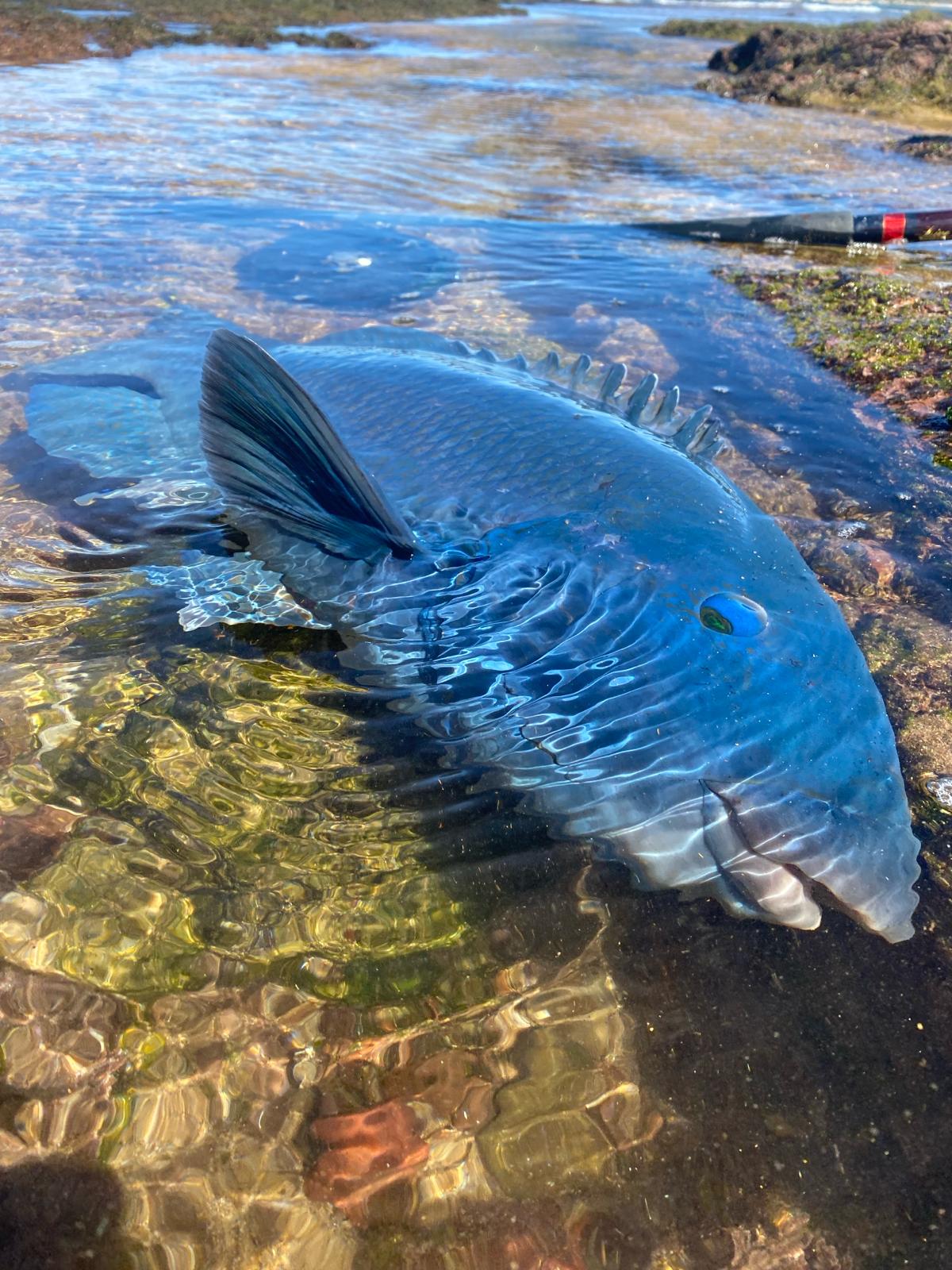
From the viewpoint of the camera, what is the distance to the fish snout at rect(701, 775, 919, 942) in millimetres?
1596

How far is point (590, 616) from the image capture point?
6.82 ft

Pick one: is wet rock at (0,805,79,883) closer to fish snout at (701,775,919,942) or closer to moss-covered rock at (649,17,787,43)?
fish snout at (701,775,919,942)

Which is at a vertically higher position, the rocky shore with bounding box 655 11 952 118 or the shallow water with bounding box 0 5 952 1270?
the rocky shore with bounding box 655 11 952 118

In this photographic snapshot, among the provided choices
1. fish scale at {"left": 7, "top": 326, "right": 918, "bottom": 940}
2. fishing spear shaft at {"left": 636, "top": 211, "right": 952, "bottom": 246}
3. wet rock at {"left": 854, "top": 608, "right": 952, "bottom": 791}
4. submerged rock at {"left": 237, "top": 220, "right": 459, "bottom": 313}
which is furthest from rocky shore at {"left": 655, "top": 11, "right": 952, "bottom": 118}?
fish scale at {"left": 7, "top": 326, "right": 918, "bottom": 940}

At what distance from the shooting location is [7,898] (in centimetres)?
179

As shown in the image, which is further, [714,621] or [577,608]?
[577,608]

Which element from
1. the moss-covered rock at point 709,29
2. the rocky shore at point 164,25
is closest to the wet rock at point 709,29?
the moss-covered rock at point 709,29

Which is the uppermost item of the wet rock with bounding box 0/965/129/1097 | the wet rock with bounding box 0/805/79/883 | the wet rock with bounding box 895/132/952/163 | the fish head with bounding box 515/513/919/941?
the wet rock with bounding box 895/132/952/163

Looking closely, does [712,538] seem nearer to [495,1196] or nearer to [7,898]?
[495,1196]

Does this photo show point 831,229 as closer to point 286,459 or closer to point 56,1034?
point 286,459

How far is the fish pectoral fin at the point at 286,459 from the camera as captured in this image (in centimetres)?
221

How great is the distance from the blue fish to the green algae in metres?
2.07

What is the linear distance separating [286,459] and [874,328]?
421cm

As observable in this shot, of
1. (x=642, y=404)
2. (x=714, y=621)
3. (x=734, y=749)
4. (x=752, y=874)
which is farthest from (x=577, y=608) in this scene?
(x=642, y=404)
